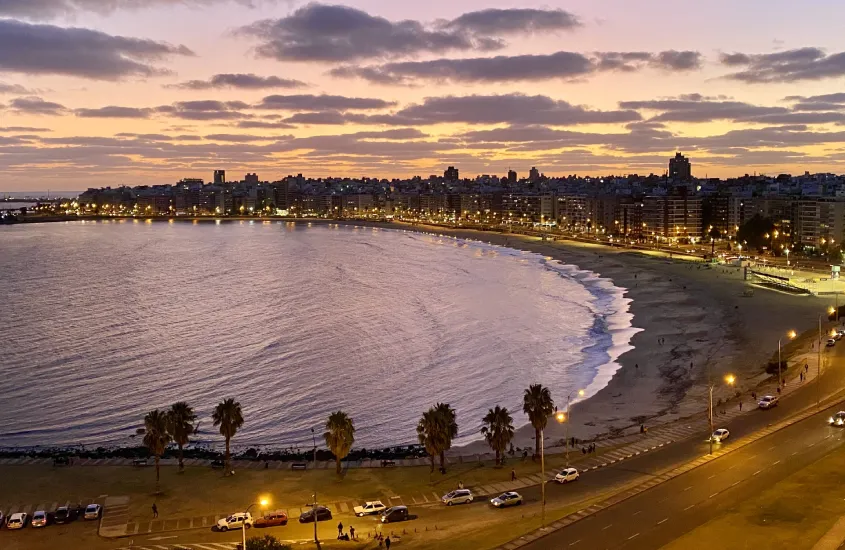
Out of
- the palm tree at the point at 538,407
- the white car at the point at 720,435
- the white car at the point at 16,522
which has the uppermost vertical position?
the palm tree at the point at 538,407

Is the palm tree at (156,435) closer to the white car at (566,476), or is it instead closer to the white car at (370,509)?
the white car at (370,509)

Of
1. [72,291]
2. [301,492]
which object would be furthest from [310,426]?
[72,291]

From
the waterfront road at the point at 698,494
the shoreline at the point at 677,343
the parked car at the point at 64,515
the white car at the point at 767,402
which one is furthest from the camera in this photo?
the shoreline at the point at 677,343

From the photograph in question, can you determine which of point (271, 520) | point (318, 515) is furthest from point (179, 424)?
point (318, 515)

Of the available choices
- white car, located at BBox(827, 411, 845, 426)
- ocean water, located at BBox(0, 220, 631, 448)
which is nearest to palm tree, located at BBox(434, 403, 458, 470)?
ocean water, located at BBox(0, 220, 631, 448)

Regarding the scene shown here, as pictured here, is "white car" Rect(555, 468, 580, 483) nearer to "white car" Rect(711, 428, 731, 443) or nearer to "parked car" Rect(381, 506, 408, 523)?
"parked car" Rect(381, 506, 408, 523)

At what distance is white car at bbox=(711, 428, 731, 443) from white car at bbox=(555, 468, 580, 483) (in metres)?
6.97

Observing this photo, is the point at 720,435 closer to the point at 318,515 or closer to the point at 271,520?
the point at 318,515

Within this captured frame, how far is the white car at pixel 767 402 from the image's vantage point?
122 ft

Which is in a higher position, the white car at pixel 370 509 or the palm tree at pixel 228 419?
the palm tree at pixel 228 419

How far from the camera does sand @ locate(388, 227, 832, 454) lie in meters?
41.0

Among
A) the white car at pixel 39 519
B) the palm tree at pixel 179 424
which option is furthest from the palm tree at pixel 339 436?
the white car at pixel 39 519

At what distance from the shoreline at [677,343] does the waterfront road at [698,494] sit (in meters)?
8.26

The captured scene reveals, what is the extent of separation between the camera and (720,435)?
32.3 metres
